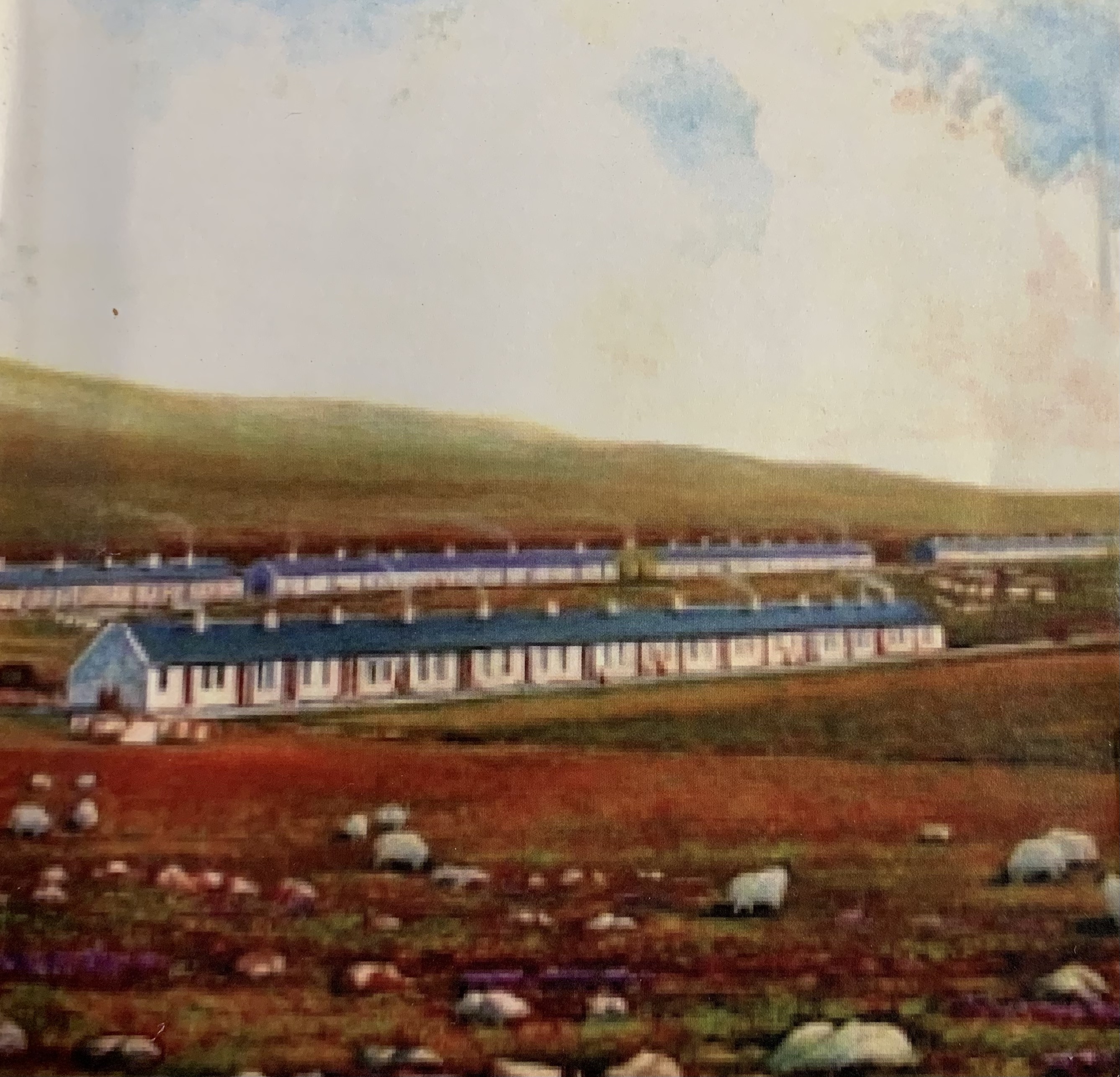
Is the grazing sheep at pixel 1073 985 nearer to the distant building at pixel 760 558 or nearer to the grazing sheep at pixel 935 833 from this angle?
the grazing sheep at pixel 935 833

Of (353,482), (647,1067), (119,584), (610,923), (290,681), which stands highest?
(353,482)

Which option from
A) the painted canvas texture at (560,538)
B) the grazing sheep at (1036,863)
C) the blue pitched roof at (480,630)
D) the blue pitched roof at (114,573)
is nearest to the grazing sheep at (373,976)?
the painted canvas texture at (560,538)

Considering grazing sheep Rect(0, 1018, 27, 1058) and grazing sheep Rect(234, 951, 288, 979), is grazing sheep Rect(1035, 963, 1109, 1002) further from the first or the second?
grazing sheep Rect(0, 1018, 27, 1058)

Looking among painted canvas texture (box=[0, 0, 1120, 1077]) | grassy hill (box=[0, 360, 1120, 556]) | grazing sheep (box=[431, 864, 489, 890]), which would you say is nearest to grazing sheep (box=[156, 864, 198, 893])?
painted canvas texture (box=[0, 0, 1120, 1077])

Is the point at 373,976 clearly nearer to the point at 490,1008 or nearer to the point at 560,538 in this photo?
the point at 490,1008

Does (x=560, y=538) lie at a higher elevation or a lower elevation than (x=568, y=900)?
higher

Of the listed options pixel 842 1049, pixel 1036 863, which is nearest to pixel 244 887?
pixel 842 1049

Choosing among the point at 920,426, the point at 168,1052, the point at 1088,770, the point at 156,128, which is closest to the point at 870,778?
the point at 1088,770
